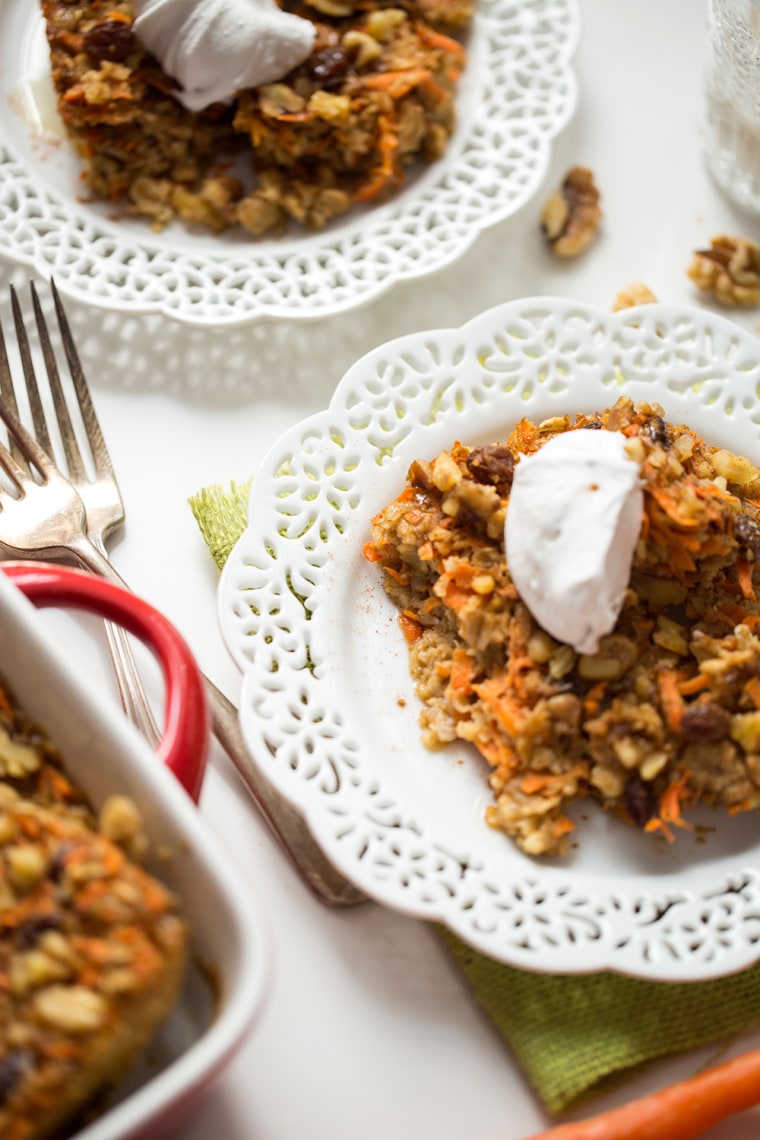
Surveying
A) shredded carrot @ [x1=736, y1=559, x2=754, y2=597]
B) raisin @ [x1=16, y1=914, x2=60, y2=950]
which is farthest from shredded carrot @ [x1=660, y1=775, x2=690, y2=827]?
raisin @ [x1=16, y1=914, x2=60, y2=950]

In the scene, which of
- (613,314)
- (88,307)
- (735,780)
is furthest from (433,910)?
(88,307)

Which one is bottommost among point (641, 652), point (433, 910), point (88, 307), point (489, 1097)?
point (489, 1097)

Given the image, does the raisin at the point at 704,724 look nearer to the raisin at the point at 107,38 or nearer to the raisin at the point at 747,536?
the raisin at the point at 747,536

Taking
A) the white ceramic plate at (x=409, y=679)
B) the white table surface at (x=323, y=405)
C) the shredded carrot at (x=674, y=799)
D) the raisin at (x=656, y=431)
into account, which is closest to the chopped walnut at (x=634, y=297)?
the white table surface at (x=323, y=405)

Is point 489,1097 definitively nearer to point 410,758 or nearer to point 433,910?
point 433,910

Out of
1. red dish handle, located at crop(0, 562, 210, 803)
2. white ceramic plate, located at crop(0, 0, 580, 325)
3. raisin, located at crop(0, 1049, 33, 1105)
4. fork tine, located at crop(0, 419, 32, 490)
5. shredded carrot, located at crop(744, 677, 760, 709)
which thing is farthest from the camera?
white ceramic plate, located at crop(0, 0, 580, 325)

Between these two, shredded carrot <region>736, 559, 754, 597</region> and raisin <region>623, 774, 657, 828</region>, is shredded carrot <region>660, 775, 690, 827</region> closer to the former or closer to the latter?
raisin <region>623, 774, 657, 828</region>

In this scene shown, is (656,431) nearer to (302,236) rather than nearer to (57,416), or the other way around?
(302,236)

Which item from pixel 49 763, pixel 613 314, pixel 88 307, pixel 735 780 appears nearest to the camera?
pixel 49 763
